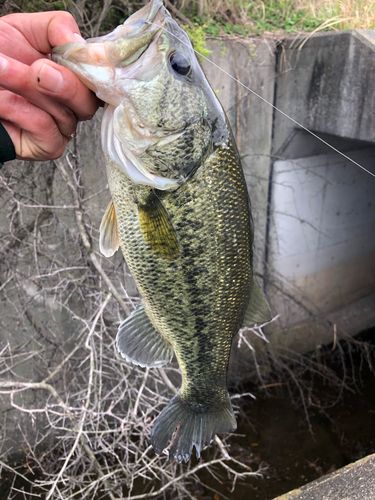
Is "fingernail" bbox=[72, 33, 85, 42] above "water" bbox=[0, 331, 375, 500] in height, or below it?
above

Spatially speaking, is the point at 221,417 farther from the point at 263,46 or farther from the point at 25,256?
the point at 263,46

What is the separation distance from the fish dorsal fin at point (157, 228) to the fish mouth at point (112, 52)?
0.34 metres

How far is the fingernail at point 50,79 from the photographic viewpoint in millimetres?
1279

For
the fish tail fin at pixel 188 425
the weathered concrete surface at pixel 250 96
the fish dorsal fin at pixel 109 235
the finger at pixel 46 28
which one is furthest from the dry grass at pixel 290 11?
the fish tail fin at pixel 188 425

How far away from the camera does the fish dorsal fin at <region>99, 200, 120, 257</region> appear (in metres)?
1.70

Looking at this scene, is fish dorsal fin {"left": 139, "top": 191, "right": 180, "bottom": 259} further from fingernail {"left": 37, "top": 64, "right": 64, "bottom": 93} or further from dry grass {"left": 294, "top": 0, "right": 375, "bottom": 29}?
dry grass {"left": 294, "top": 0, "right": 375, "bottom": 29}

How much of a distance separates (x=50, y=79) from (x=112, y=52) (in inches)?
7.7

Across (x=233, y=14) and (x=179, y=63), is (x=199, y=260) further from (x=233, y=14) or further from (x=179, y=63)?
(x=233, y=14)

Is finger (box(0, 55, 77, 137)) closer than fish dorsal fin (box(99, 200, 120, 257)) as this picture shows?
Yes

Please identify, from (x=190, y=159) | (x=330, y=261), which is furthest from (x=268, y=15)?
(x=190, y=159)

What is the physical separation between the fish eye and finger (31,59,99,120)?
0.83ft

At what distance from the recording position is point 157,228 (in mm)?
1581

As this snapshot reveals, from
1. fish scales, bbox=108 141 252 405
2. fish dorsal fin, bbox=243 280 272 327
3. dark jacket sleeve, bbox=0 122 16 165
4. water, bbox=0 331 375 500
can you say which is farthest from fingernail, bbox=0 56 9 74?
water, bbox=0 331 375 500

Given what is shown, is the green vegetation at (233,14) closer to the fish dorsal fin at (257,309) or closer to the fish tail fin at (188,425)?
the fish dorsal fin at (257,309)
